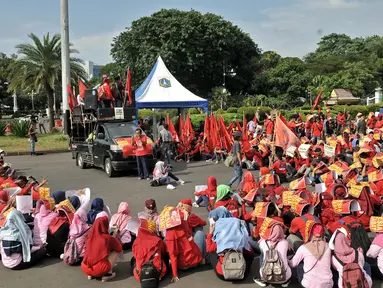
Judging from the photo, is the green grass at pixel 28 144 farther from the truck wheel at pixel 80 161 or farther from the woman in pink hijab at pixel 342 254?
the woman in pink hijab at pixel 342 254

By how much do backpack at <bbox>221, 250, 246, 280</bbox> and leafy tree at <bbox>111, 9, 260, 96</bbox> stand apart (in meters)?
39.3

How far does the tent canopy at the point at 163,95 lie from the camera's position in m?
19.1

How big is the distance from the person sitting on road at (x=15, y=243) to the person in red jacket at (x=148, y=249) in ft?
5.45

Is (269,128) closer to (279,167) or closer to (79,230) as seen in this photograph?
(279,167)

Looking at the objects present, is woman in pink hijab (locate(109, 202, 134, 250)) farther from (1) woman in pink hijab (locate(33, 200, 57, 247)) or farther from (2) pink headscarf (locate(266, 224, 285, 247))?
(2) pink headscarf (locate(266, 224, 285, 247))

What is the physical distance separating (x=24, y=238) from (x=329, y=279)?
13.6 feet

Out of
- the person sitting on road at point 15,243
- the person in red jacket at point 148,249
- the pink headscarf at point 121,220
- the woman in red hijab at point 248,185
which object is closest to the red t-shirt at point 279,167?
the woman in red hijab at point 248,185

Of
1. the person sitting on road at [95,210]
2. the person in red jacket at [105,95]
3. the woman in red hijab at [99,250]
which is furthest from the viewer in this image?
the person in red jacket at [105,95]

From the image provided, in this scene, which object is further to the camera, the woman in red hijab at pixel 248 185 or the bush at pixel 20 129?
the bush at pixel 20 129

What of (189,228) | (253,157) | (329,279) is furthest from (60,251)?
(253,157)

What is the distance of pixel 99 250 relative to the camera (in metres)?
5.50

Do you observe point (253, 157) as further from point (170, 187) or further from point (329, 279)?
point (329, 279)

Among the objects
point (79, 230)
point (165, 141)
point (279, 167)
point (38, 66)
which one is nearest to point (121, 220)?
point (79, 230)

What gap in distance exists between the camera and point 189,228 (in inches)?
232
